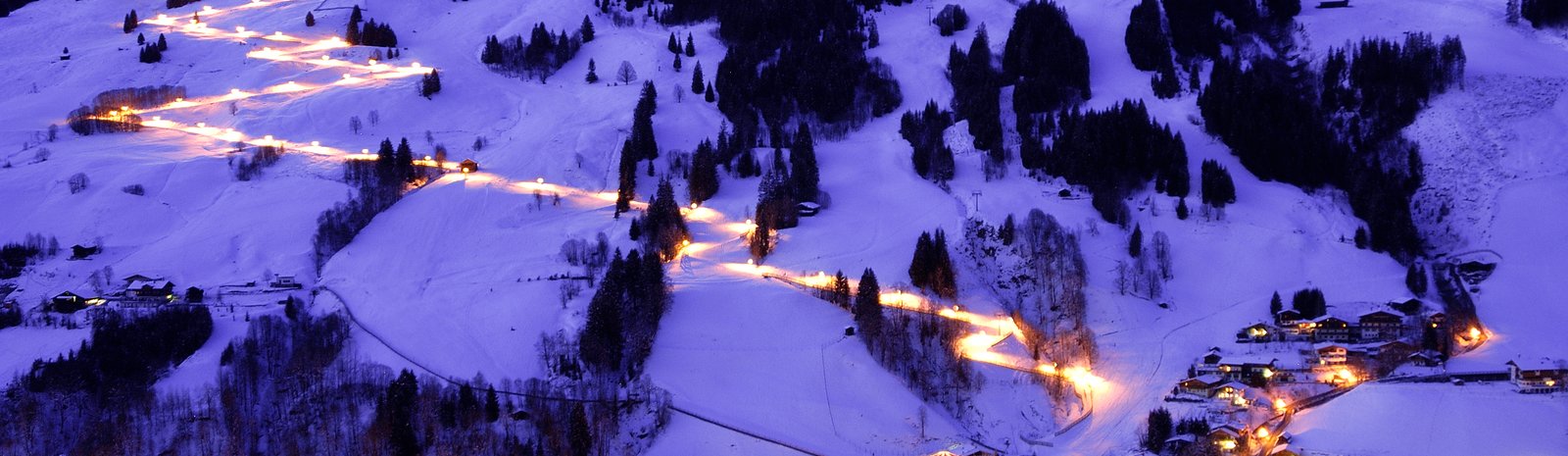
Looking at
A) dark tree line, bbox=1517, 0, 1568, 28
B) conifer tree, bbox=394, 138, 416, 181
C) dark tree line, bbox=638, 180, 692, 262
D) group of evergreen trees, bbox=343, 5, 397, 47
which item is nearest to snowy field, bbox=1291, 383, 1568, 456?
dark tree line, bbox=638, 180, 692, 262

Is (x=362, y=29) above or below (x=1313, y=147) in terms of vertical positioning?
above

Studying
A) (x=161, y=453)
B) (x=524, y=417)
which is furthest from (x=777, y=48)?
(x=161, y=453)

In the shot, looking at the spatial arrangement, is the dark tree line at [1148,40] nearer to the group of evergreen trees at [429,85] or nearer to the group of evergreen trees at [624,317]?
the group of evergreen trees at [624,317]

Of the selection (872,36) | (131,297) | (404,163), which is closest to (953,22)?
(872,36)

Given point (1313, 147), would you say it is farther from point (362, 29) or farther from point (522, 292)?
point (362, 29)

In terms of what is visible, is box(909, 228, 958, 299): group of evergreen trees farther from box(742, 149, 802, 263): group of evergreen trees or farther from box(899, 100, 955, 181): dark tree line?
box(899, 100, 955, 181): dark tree line
